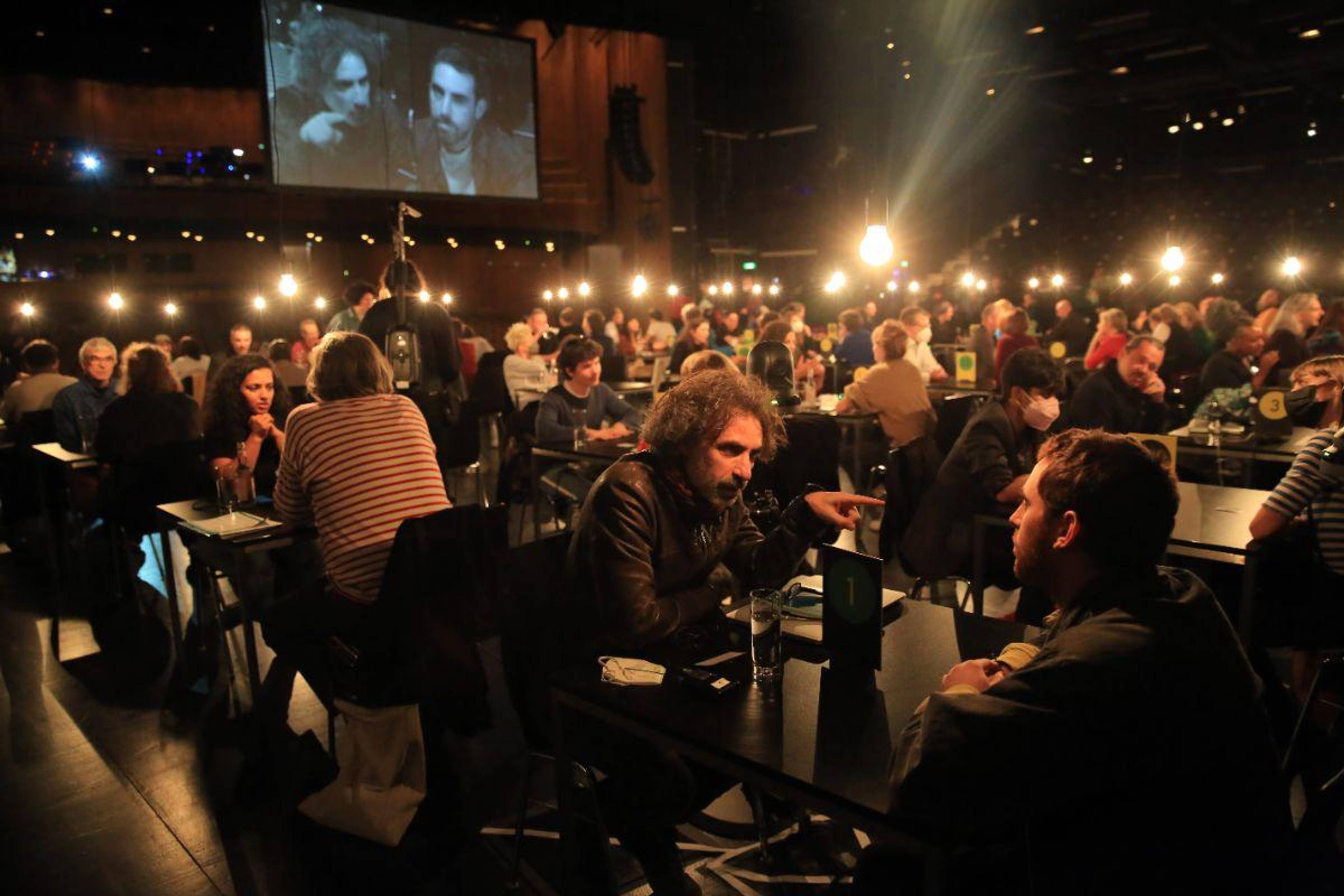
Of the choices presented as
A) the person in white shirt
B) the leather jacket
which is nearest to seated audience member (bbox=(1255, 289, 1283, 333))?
the person in white shirt

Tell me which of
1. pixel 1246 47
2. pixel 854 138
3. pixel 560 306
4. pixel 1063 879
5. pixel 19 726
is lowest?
Answer: pixel 19 726

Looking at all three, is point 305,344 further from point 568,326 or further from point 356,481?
point 356,481

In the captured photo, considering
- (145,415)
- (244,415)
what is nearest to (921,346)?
(244,415)

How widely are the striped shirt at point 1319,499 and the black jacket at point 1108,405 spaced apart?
1587mm

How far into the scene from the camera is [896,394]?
19.1 ft

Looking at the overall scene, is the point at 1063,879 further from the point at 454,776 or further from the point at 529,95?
the point at 529,95

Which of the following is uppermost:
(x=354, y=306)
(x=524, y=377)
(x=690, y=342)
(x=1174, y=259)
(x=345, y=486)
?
(x=1174, y=259)

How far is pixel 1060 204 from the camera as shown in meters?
18.4

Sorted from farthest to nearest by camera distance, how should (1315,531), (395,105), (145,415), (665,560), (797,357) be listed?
(395,105) → (797,357) → (145,415) → (1315,531) → (665,560)

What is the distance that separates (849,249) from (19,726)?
1619 cm

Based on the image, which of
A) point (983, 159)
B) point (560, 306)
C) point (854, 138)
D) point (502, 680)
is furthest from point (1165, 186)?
point (502, 680)

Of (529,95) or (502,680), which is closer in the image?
(502,680)

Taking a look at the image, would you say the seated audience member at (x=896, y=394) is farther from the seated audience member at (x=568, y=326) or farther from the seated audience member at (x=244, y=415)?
the seated audience member at (x=568, y=326)

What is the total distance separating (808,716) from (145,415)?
156 inches
